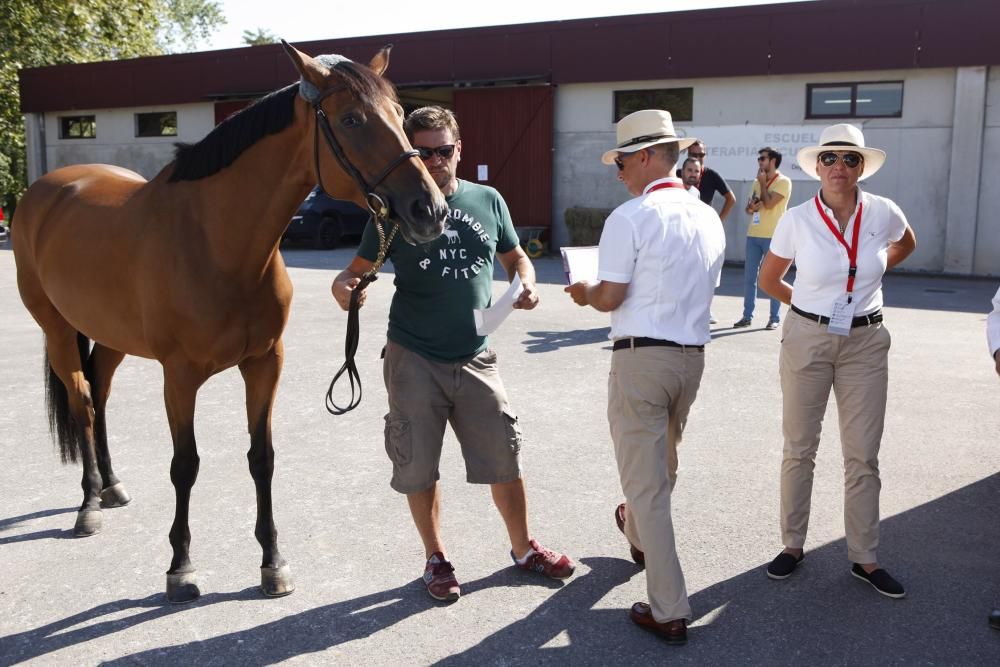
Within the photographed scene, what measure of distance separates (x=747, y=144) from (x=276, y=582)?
16.2 m

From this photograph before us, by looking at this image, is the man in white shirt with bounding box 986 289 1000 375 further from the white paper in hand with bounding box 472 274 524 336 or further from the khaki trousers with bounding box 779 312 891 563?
the white paper in hand with bounding box 472 274 524 336

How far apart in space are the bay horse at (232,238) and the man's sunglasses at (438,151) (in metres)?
0.20

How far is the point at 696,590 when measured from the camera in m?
3.64

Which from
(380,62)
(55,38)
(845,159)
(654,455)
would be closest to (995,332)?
(845,159)

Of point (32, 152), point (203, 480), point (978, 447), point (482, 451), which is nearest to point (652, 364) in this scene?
point (482, 451)

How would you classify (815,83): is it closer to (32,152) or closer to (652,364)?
(652,364)

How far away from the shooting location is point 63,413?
4.80 meters

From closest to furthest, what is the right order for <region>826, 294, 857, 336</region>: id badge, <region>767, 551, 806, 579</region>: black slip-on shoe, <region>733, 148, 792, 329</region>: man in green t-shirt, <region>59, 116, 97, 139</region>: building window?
<region>826, 294, 857, 336</region>: id badge, <region>767, 551, 806, 579</region>: black slip-on shoe, <region>733, 148, 792, 329</region>: man in green t-shirt, <region>59, 116, 97, 139</region>: building window

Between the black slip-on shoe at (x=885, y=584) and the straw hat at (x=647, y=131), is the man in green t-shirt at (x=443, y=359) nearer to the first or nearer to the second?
the straw hat at (x=647, y=131)

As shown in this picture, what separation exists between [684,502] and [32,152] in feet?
98.1

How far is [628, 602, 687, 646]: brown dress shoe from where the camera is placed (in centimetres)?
318

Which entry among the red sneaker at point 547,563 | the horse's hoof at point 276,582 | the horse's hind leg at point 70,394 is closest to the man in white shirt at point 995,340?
the red sneaker at point 547,563

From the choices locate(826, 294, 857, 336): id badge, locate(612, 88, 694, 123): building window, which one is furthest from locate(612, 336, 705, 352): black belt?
locate(612, 88, 694, 123): building window

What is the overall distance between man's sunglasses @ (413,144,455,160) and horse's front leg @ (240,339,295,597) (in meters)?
1.11
